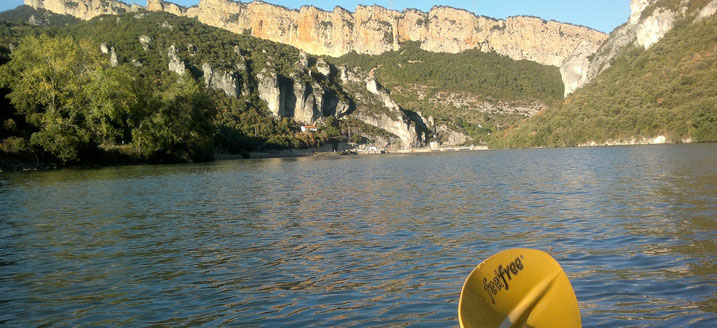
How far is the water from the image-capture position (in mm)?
8492

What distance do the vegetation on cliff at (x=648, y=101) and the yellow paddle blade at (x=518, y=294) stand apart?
360 ft

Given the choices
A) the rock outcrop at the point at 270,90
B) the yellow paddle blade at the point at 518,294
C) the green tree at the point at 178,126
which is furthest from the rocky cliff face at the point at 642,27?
the yellow paddle blade at the point at 518,294

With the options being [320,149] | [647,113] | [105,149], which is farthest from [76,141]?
[320,149]

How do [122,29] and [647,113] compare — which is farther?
[122,29]

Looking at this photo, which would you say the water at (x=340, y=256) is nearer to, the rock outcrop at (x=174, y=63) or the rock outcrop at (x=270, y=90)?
the rock outcrop at (x=174, y=63)

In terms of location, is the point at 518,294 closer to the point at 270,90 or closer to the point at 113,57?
the point at 113,57

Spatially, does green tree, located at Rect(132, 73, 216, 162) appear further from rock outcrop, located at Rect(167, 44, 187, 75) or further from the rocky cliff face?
the rocky cliff face

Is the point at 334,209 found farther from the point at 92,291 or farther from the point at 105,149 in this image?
the point at 105,149

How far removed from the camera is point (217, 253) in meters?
13.4

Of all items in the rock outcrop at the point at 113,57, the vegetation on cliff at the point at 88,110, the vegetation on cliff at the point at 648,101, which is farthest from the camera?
the rock outcrop at the point at 113,57

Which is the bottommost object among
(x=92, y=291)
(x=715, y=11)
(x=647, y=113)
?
(x=92, y=291)

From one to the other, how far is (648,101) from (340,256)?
126 meters

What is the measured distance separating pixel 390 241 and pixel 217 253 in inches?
178

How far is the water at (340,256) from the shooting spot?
8492mm
